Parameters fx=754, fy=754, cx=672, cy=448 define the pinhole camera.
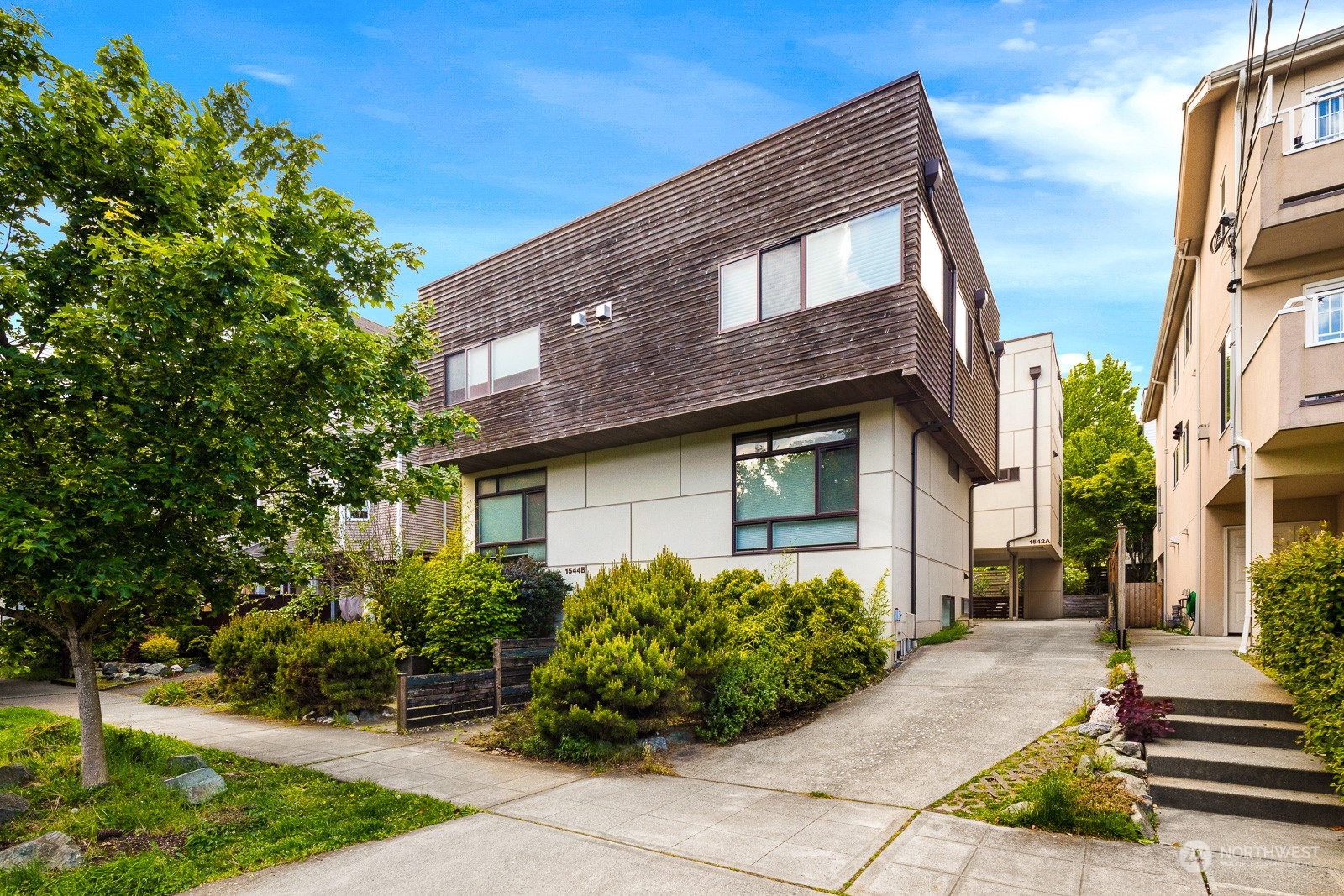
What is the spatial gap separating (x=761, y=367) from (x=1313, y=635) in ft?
23.9

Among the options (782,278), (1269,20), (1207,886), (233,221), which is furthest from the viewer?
(782,278)

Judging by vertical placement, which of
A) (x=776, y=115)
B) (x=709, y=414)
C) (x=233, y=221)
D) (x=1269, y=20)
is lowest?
(x=709, y=414)

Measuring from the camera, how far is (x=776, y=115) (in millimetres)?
12367

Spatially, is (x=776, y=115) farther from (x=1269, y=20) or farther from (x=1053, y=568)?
(x=1053, y=568)

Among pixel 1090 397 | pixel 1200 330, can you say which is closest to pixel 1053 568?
pixel 1090 397

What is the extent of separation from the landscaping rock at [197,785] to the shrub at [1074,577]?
3404 cm

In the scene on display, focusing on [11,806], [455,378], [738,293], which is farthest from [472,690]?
[455,378]

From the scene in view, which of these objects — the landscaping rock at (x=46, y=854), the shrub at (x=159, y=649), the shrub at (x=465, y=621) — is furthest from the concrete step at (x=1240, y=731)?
the shrub at (x=159, y=649)

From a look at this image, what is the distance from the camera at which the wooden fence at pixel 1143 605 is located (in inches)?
760

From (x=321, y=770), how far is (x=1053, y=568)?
26.3m

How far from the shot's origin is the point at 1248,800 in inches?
211

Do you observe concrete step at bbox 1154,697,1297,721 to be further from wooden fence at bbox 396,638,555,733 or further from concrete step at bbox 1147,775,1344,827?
wooden fence at bbox 396,638,555,733

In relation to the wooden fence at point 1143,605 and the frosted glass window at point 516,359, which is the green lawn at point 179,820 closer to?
the frosted glass window at point 516,359

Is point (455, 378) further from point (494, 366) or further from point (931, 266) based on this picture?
point (931, 266)
